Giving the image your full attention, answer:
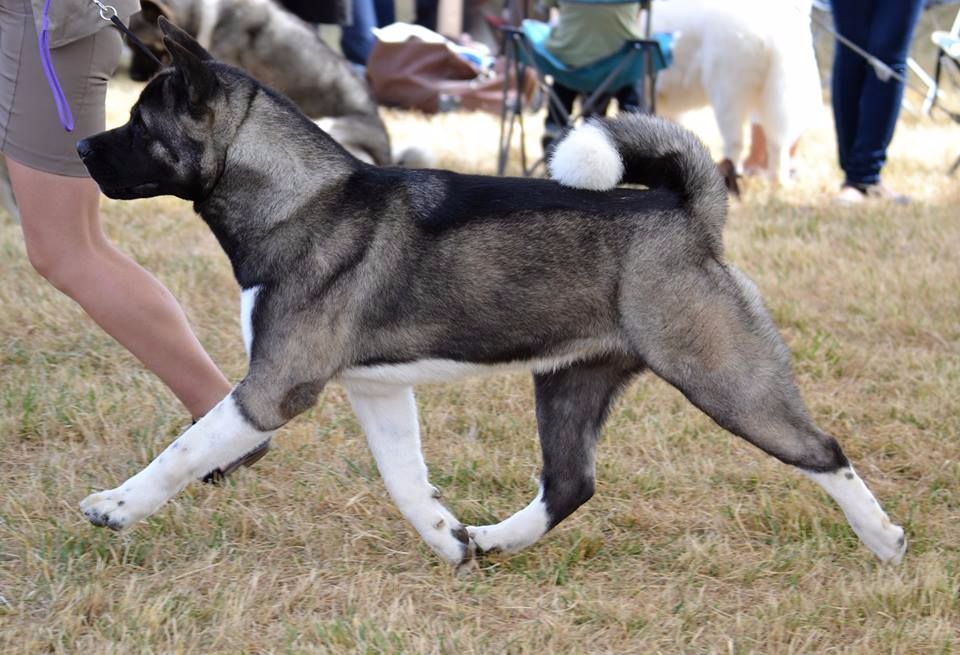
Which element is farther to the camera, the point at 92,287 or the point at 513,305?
the point at 92,287

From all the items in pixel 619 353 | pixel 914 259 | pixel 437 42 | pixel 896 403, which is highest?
pixel 619 353

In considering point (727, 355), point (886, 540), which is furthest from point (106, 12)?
point (886, 540)

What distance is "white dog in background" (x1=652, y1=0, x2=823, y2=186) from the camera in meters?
7.38

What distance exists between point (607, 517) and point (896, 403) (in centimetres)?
133

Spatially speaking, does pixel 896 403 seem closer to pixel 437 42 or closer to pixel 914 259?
pixel 914 259

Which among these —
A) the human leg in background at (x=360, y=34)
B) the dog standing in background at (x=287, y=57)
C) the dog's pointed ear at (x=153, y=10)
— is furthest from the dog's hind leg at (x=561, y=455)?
the human leg in background at (x=360, y=34)

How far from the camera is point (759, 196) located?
23.9 feet

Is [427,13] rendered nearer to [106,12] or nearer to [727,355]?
[106,12]

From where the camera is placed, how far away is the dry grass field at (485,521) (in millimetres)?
2742

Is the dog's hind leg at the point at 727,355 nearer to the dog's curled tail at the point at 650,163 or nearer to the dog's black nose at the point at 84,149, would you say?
the dog's curled tail at the point at 650,163

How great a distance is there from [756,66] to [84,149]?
5.32 m

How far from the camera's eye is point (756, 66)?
293 inches

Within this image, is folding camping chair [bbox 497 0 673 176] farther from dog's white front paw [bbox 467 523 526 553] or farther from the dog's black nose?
the dog's black nose

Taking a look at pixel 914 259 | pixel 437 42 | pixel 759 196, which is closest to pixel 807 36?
pixel 759 196
